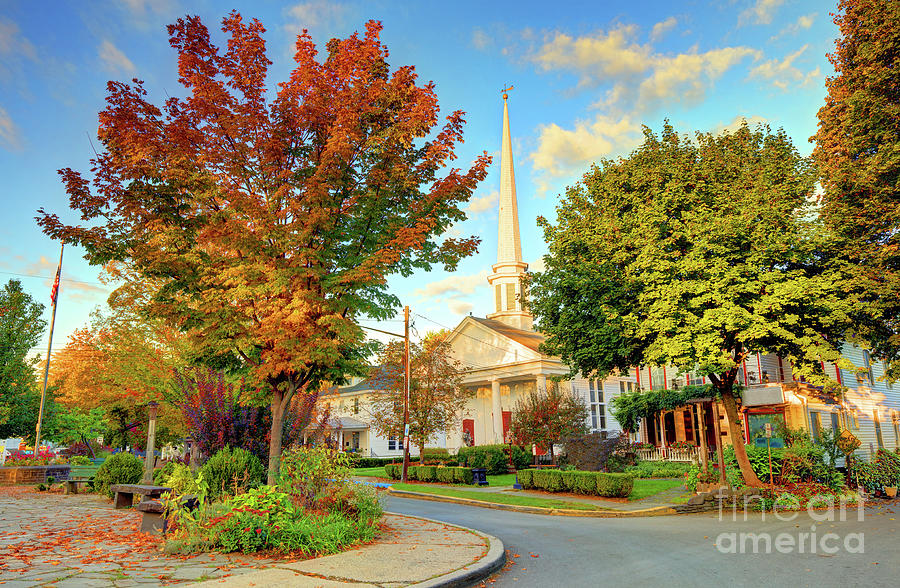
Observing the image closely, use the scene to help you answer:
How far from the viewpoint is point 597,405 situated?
36.1m

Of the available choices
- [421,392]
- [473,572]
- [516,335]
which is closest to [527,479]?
[421,392]

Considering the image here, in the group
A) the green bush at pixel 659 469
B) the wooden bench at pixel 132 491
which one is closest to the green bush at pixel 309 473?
the wooden bench at pixel 132 491

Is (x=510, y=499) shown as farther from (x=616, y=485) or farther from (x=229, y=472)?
(x=229, y=472)

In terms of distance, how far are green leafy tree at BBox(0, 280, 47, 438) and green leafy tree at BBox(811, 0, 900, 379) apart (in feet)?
118

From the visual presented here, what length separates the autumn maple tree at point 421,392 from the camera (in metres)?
29.1

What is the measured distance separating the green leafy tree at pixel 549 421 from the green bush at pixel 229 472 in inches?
635

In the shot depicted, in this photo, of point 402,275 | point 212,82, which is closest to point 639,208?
point 402,275

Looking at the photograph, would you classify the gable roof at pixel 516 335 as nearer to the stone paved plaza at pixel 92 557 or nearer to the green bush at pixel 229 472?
the green bush at pixel 229 472

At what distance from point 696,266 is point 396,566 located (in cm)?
1153

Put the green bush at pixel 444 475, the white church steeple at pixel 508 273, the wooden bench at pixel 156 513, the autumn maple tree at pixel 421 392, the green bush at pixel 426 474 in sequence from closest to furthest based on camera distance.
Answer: the wooden bench at pixel 156 513 → the green bush at pixel 444 475 → the green bush at pixel 426 474 → the autumn maple tree at pixel 421 392 → the white church steeple at pixel 508 273

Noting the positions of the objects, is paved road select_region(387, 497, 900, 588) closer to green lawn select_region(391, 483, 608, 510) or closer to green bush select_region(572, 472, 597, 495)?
green lawn select_region(391, 483, 608, 510)

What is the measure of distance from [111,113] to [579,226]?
13591mm

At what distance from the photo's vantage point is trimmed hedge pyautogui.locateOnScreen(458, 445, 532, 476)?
2789cm

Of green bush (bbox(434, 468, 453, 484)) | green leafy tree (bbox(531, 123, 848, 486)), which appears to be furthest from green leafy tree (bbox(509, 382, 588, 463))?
green leafy tree (bbox(531, 123, 848, 486))
